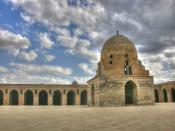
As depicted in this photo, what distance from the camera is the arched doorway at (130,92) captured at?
115ft

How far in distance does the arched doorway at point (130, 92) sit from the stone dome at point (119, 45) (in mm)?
4756

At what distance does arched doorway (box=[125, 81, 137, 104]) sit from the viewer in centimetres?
3491

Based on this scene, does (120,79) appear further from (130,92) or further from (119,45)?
(119,45)

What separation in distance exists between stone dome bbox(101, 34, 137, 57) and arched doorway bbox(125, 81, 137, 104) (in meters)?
4.76

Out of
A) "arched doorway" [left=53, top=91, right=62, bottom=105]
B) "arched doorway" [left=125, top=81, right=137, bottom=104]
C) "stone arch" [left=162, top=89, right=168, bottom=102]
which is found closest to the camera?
"arched doorway" [left=125, top=81, right=137, bottom=104]

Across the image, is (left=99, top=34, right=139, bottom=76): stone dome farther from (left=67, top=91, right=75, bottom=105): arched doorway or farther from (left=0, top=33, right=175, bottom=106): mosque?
(left=67, top=91, right=75, bottom=105): arched doorway

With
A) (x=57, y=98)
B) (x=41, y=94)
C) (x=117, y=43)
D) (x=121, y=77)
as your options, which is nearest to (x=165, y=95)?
(x=57, y=98)

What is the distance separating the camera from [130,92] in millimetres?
35844

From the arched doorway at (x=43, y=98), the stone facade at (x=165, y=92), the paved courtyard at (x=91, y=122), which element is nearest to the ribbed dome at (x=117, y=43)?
the stone facade at (x=165, y=92)

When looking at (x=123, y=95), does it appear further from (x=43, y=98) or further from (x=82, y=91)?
(x=43, y=98)

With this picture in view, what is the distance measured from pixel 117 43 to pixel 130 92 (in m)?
7.37

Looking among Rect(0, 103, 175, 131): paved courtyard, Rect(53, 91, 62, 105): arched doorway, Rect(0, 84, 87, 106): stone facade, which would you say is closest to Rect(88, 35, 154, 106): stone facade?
Rect(0, 103, 175, 131): paved courtyard

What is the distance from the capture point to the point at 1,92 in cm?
5134

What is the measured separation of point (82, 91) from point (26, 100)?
12.3 meters
